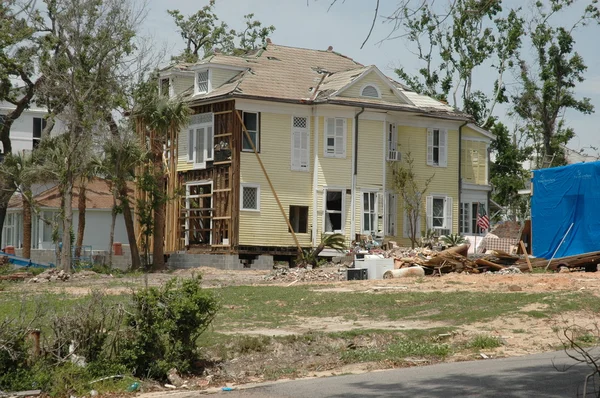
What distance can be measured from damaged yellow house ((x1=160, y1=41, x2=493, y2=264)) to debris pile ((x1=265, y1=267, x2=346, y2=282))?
26.4 feet

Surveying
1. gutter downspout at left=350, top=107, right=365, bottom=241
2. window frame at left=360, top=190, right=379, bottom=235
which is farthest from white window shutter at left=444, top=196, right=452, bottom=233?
gutter downspout at left=350, top=107, right=365, bottom=241

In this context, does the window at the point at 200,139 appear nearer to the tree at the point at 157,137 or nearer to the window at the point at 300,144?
the tree at the point at 157,137

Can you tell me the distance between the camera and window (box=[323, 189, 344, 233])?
45.1 m

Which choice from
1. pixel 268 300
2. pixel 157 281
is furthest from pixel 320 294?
pixel 157 281

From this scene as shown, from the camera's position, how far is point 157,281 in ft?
109

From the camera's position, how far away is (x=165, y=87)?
47000 millimetres

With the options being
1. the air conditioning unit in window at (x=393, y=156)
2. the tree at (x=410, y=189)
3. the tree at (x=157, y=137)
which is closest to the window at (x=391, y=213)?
the tree at (x=410, y=189)

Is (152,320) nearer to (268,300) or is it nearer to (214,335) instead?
(214,335)

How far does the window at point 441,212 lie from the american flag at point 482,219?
192cm

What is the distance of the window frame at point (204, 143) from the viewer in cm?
4478

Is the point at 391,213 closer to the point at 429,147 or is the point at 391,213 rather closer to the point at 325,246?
the point at 429,147

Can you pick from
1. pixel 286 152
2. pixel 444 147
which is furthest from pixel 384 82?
pixel 286 152

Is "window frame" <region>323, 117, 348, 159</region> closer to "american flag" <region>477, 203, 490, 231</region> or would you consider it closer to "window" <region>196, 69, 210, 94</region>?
"window" <region>196, 69, 210, 94</region>

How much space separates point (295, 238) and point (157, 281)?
11.5 metres
